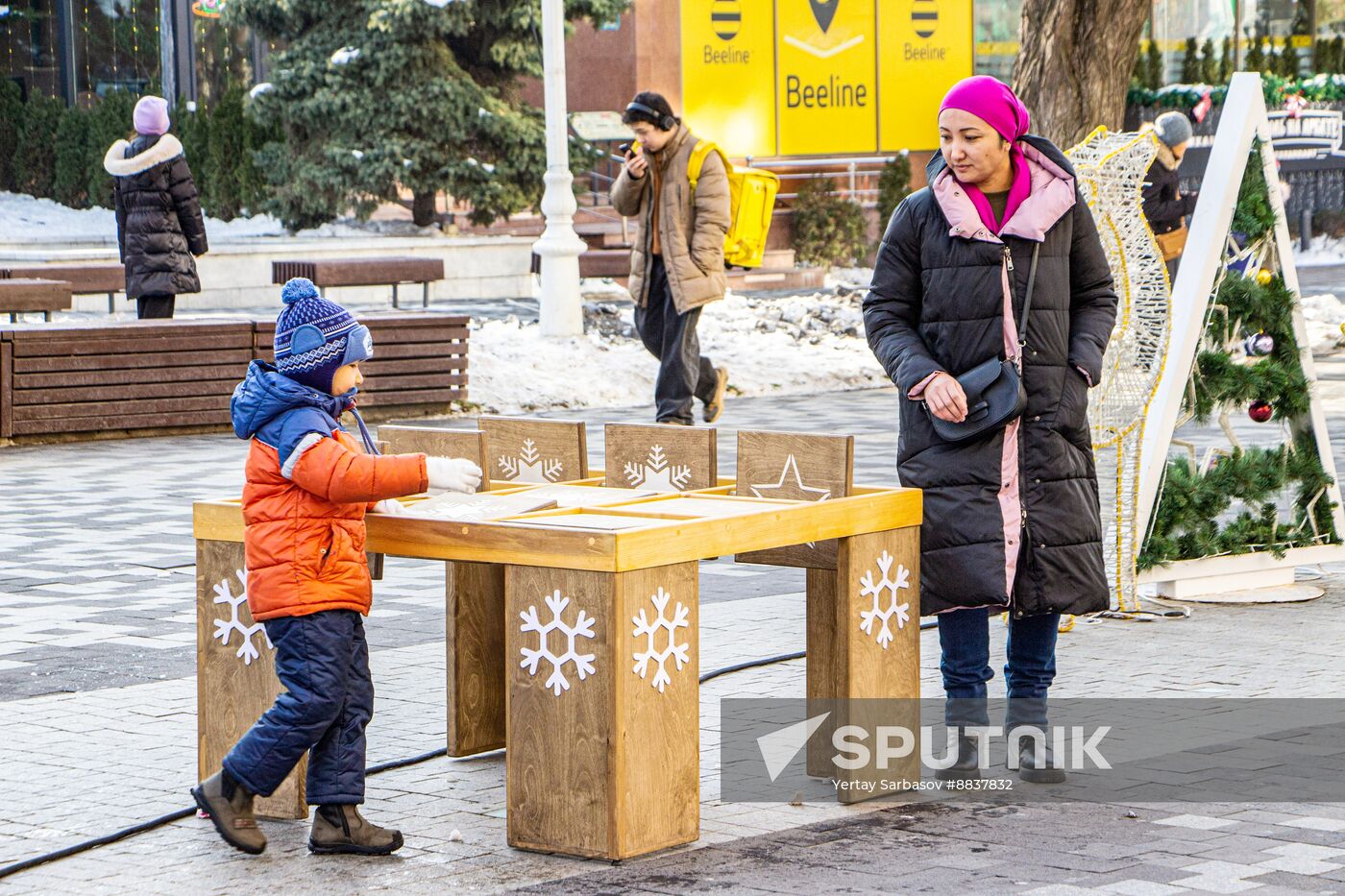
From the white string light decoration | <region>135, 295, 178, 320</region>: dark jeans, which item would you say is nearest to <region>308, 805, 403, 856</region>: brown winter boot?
the white string light decoration

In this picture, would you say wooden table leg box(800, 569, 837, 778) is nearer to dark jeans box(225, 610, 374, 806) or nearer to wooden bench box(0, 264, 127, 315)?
dark jeans box(225, 610, 374, 806)

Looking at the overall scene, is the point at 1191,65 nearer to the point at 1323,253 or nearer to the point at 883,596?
the point at 1323,253

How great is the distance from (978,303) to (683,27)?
1033 inches

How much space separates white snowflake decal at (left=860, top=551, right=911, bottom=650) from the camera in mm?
5180

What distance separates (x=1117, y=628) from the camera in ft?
24.6

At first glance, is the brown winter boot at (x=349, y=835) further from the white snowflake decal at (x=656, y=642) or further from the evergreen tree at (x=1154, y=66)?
the evergreen tree at (x=1154, y=66)

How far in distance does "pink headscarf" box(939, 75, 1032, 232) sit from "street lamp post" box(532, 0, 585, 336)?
12531mm

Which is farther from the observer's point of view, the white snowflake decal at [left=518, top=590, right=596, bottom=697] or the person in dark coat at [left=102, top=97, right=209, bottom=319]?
the person in dark coat at [left=102, top=97, right=209, bottom=319]

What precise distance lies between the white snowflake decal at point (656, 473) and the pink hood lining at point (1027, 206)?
955 mm

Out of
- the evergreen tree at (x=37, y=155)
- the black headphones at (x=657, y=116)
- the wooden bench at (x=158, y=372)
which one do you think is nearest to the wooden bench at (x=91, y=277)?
the wooden bench at (x=158, y=372)

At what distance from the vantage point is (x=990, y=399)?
5.18 meters

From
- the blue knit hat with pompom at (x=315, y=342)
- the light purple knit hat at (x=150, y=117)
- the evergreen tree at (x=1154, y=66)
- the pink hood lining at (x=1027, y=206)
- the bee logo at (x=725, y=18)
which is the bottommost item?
the blue knit hat with pompom at (x=315, y=342)

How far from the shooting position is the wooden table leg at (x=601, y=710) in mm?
4574

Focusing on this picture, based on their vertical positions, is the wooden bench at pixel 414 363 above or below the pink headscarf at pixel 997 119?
below
